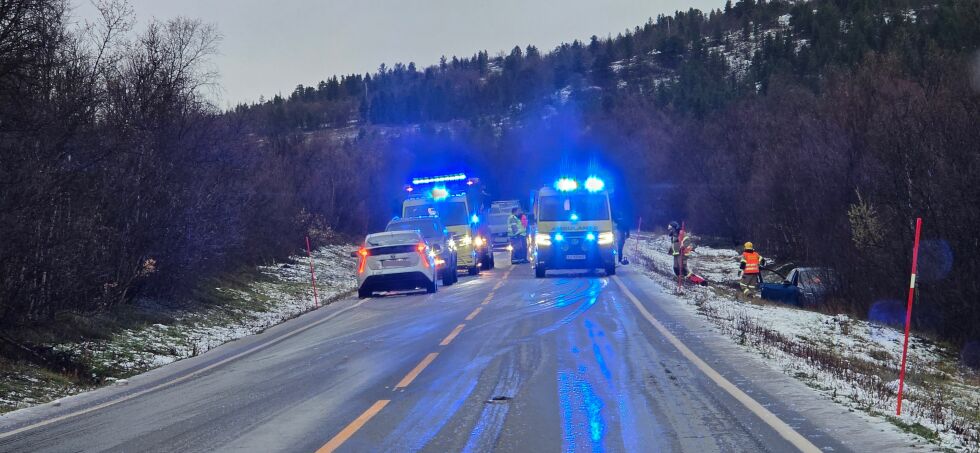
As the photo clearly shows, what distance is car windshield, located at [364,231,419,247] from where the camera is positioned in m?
25.1

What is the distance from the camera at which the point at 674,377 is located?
442 inches

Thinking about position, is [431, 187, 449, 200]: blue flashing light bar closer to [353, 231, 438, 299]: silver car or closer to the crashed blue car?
[353, 231, 438, 299]: silver car

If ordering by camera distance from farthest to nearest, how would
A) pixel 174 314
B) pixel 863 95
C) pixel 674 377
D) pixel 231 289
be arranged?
pixel 863 95, pixel 231 289, pixel 174 314, pixel 674 377

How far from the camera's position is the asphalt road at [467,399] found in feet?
26.5

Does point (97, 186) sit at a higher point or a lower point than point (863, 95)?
lower

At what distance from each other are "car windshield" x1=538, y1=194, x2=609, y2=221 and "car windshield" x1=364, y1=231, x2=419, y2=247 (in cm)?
649

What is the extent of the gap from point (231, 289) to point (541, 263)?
978 centimetres

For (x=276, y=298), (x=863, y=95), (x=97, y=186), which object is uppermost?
(x=863, y=95)

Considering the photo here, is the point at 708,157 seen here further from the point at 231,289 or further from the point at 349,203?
the point at 231,289

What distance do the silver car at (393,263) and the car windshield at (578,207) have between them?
6.54 metres

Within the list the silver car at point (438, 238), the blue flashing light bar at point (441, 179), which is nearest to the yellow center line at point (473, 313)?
the silver car at point (438, 238)

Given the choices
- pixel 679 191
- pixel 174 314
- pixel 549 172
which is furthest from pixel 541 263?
pixel 549 172

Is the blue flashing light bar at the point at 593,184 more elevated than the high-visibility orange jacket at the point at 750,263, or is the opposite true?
the blue flashing light bar at the point at 593,184

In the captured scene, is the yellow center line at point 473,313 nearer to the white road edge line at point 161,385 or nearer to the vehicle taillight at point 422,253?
the white road edge line at point 161,385
